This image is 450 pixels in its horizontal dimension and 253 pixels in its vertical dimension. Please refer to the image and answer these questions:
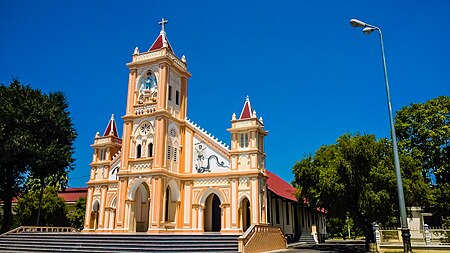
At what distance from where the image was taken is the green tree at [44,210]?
4041 cm

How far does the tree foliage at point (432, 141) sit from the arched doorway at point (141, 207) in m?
22.4

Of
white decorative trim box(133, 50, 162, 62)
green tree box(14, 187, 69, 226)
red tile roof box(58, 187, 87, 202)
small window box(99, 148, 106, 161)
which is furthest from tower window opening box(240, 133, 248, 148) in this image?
red tile roof box(58, 187, 87, 202)

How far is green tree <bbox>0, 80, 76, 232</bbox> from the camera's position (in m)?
30.5

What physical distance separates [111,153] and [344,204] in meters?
20.9

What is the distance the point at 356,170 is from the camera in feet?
80.4

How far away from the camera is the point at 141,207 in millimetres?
31156

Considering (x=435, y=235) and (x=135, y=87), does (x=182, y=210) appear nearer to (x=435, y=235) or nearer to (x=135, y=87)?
(x=135, y=87)

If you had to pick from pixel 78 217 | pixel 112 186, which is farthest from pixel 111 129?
pixel 78 217

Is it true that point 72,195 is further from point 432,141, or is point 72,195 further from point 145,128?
point 432,141

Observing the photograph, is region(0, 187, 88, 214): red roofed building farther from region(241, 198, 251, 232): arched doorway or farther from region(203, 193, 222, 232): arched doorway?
region(241, 198, 251, 232): arched doorway

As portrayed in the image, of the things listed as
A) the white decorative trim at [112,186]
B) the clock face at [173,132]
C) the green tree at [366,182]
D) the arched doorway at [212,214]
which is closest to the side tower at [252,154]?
the arched doorway at [212,214]

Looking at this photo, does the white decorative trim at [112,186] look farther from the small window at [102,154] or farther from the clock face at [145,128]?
the clock face at [145,128]

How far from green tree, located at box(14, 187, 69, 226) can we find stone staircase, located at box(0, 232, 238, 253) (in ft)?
45.3

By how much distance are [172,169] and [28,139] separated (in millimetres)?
12554
